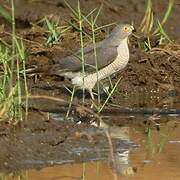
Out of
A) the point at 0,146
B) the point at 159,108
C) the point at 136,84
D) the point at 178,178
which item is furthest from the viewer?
the point at 136,84

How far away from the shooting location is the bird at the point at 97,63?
34.7 feet

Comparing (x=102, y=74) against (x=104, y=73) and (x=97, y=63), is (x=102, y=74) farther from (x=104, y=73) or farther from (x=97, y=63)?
(x=97, y=63)

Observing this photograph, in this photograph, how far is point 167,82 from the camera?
11719mm

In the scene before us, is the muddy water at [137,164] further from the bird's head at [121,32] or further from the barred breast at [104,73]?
the bird's head at [121,32]

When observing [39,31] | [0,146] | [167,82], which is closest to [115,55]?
[167,82]

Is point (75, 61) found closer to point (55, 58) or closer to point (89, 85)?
point (89, 85)

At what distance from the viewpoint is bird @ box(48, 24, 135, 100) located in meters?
10.6

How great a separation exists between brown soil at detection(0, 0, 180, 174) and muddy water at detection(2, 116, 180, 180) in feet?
0.60

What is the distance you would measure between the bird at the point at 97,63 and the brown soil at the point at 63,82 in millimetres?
265

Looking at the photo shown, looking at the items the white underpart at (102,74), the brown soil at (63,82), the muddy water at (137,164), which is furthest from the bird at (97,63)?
the muddy water at (137,164)

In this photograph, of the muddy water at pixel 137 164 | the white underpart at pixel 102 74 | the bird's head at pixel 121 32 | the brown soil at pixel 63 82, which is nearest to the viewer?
the muddy water at pixel 137 164

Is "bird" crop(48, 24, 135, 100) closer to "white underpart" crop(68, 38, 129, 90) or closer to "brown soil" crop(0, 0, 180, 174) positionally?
"white underpart" crop(68, 38, 129, 90)

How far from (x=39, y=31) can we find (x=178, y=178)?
223 inches

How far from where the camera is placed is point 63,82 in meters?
11.5
